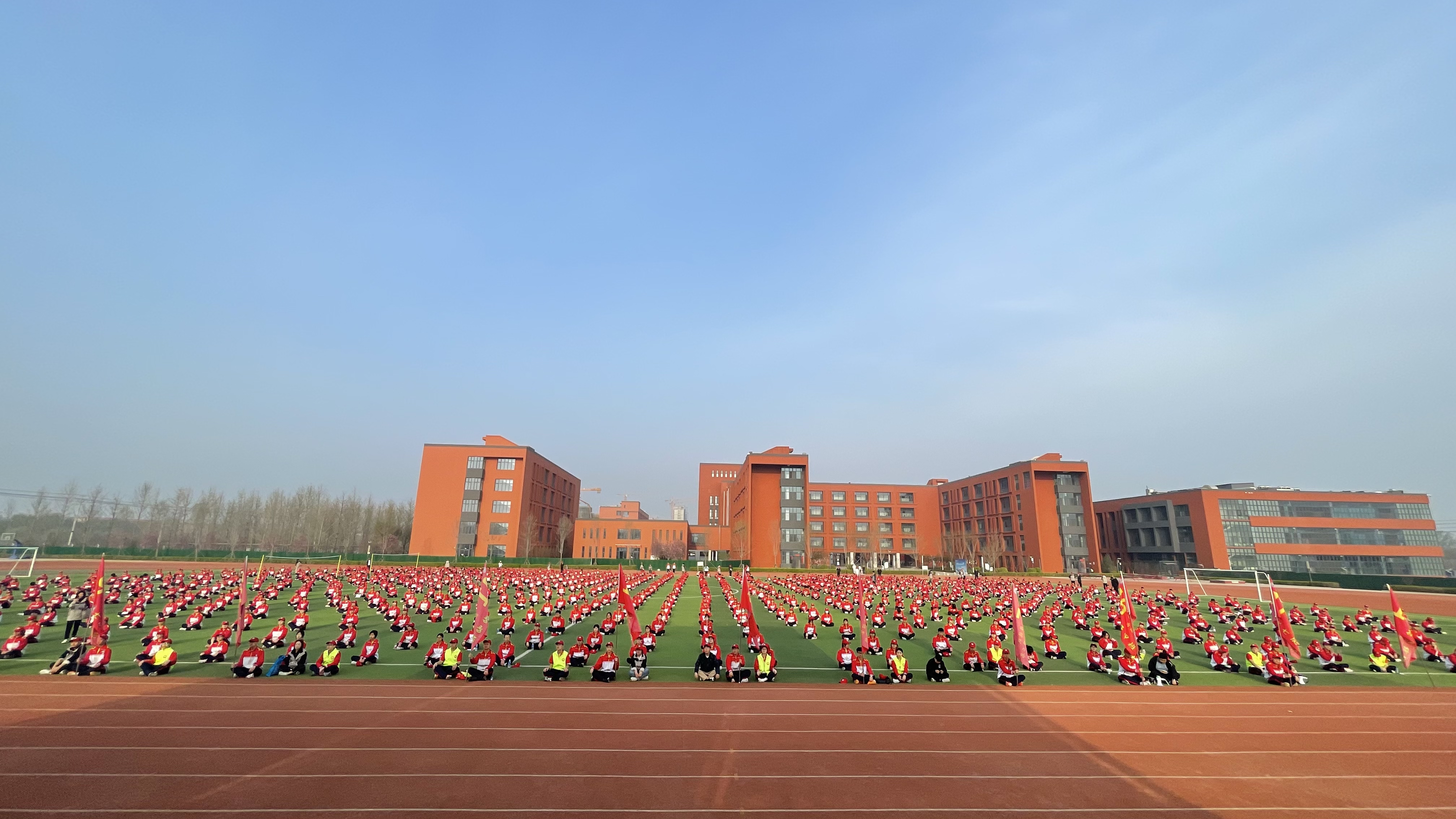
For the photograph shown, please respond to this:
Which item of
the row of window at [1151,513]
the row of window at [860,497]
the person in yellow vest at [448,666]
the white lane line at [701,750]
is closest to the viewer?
the white lane line at [701,750]

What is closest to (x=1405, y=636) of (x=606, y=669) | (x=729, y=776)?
(x=729, y=776)

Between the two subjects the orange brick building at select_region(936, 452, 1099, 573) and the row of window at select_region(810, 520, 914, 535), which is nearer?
the orange brick building at select_region(936, 452, 1099, 573)

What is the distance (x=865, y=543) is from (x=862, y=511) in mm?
5517

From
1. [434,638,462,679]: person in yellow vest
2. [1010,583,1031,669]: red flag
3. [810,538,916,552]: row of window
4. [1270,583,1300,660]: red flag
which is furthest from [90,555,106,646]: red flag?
[810,538,916,552]: row of window

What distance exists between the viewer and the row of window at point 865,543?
101m

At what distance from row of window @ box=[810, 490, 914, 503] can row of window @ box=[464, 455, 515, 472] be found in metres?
50.2

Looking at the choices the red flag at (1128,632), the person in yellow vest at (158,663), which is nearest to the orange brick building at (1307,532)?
the red flag at (1128,632)

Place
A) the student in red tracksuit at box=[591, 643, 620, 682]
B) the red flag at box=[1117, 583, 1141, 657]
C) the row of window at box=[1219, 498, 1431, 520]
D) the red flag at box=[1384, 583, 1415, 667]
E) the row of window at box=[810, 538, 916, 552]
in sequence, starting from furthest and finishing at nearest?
1. the row of window at box=[810, 538, 916, 552]
2. the row of window at box=[1219, 498, 1431, 520]
3. the red flag at box=[1384, 583, 1415, 667]
4. the red flag at box=[1117, 583, 1141, 657]
5. the student in red tracksuit at box=[591, 643, 620, 682]

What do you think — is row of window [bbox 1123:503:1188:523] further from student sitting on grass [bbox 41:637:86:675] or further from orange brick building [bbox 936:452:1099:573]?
student sitting on grass [bbox 41:637:86:675]

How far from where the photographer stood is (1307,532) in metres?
77.3

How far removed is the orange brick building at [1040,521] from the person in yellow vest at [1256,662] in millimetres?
58021

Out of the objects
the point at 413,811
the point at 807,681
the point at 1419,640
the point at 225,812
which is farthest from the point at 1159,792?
the point at 1419,640

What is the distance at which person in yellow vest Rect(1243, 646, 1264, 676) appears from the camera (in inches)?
747

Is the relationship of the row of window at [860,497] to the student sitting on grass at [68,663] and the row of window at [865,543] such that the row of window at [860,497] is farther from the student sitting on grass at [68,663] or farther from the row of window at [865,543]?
the student sitting on grass at [68,663]
